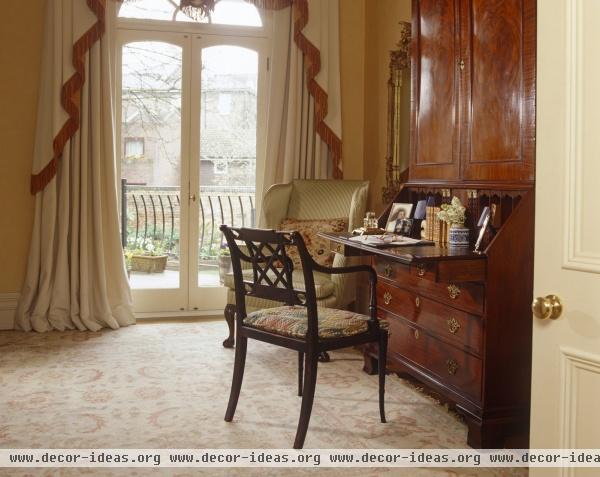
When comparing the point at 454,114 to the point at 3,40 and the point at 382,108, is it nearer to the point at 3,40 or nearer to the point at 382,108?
the point at 382,108

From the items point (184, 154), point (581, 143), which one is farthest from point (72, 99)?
point (581, 143)

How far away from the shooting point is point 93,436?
2805mm

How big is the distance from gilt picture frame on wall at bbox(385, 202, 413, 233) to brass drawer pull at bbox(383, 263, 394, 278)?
0.21m

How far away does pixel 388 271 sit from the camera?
3.50m

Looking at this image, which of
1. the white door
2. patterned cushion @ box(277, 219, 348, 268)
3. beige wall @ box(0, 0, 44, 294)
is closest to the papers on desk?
patterned cushion @ box(277, 219, 348, 268)

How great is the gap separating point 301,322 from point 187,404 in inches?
33.6

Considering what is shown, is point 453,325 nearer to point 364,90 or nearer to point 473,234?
point 473,234

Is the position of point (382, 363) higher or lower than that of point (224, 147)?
lower

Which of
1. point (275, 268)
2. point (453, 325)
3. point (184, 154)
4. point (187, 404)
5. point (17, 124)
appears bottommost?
point (187, 404)

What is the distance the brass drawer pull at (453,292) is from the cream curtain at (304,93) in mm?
2374

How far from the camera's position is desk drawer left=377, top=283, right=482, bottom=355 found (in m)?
2.79

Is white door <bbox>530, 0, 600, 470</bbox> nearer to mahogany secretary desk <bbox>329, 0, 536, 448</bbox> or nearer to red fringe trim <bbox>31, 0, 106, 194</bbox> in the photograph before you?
mahogany secretary desk <bbox>329, 0, 536, 448</bbox>

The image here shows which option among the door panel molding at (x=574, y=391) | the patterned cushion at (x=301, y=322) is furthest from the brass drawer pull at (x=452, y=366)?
the door panel molding at (x=574, y=391)

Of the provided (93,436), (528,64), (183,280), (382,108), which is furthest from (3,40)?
(528,64)
